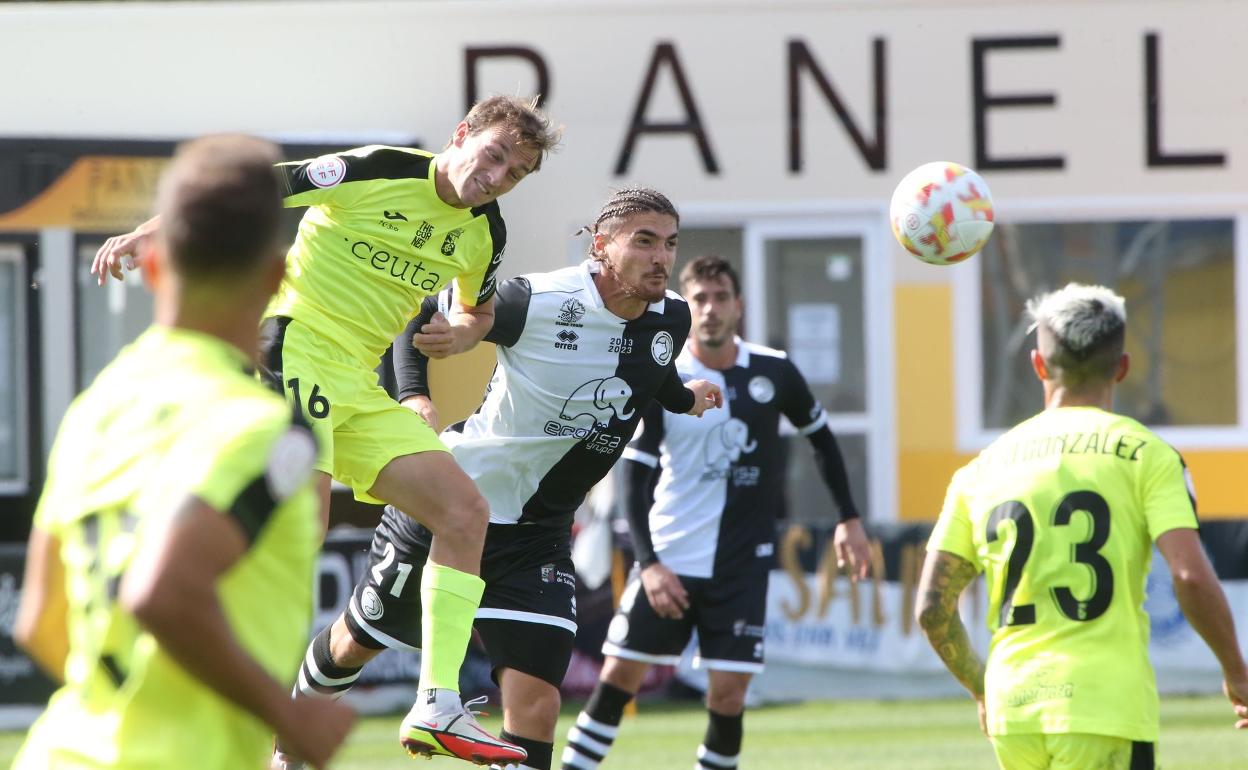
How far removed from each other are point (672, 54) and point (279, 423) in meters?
11.3

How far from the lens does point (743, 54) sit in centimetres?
1327

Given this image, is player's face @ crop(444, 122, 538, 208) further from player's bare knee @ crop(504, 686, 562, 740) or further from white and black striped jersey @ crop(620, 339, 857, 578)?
white and black striped jersey @ crop(620, 339, 857, 578)

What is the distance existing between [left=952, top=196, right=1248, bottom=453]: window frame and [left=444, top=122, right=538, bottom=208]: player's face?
8.65 meters

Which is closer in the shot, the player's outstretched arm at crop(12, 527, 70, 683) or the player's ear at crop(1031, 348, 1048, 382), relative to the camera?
the player's outstretched arm at crop(12, 527, 70, 683)

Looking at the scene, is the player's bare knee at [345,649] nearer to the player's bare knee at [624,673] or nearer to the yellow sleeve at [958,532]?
the player's bare knee at [624,673]

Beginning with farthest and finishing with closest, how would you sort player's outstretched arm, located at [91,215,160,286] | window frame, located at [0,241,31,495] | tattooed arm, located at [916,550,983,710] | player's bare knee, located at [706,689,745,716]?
1. window frame, located at [0,241,31,495]
2. player's bare knee, located at [706,689,745,716]
3. player's outstretched arm, located at [91,215,160,286]
4. tattooed arm, located at [916,550,983,710]

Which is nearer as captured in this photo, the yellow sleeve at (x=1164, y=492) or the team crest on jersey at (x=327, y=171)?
the yellow sleeve at (x=1164, y=492)

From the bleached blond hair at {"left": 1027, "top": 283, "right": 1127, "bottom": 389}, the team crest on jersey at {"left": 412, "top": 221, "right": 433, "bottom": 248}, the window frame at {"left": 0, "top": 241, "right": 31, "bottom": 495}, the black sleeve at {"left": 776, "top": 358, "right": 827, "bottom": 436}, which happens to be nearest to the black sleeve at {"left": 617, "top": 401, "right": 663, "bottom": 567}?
the black sleeve at {"left": 776, "top": 358, "right": 827, "bottom": 436}

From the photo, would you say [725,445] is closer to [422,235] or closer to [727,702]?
[727,702]

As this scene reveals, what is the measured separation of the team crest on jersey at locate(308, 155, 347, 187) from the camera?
5078mm

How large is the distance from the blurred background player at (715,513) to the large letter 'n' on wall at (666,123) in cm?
599

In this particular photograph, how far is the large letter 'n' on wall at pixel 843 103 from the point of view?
1318cm

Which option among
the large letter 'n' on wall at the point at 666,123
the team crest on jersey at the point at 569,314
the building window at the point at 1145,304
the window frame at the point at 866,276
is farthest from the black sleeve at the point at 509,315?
the building window at the point at 1145,304

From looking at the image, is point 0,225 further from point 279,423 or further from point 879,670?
point 279,423
